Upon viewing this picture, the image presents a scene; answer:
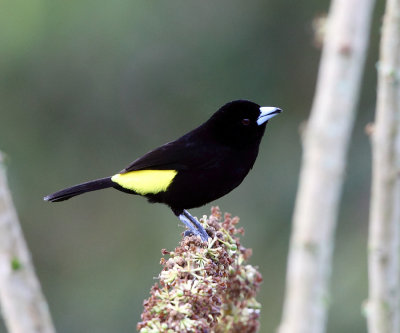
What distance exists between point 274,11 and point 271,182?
3.11 m

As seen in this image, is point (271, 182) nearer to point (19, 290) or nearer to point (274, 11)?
point (274, 11)

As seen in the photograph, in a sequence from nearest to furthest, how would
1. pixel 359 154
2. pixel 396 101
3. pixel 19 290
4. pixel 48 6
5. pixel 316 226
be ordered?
pixel 19 290, pixel 396 101, pixel 316 226, pixel 359 154, pixel 48 6

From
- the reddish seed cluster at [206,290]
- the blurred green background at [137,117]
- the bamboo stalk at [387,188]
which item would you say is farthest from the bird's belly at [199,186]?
the blurred green background at [137,117]

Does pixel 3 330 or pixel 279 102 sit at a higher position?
pixel 279 102

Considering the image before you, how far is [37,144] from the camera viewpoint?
49.9ft

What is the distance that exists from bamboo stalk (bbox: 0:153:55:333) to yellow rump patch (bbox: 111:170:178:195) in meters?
0.74

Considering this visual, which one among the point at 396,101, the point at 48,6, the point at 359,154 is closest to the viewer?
the point at 396,101

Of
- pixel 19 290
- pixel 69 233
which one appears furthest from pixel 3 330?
pixel 19 290

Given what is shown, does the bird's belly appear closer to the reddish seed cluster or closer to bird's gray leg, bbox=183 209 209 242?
bird's gray leg, bbox=183 209 209 242

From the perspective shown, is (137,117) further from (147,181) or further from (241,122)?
(147,181)

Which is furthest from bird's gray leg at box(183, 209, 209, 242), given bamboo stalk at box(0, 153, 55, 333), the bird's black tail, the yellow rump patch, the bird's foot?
bamboo stalk at box(0, 153, 55, 333)

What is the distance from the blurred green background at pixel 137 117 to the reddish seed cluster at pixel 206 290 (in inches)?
417

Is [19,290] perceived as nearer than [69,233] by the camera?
Yes

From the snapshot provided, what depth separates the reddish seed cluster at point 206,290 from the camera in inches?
109
